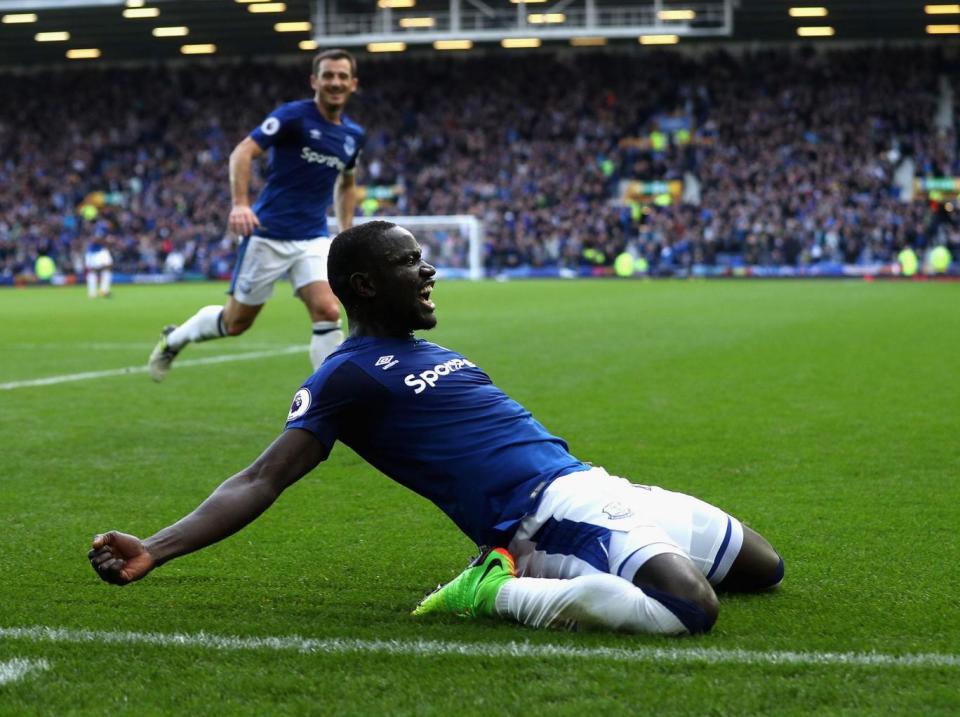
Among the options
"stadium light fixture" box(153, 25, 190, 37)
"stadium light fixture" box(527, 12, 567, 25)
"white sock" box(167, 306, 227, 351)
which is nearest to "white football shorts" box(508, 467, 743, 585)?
"white sock" box(167, 306, 227, 351)

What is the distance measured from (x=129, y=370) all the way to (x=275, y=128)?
14.5 ft

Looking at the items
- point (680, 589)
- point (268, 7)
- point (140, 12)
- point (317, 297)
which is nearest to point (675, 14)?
point (268, 7)

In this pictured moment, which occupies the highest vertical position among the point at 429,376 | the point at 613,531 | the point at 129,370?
the point at 429,376

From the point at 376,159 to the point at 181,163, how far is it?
766 centimetres

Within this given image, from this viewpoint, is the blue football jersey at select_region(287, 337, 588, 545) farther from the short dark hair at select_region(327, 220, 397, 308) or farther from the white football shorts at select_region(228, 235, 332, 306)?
the white football shorts at select_region(228, 235, 332, 306)

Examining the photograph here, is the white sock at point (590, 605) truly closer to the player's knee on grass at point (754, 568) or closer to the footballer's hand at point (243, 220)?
the player's knee on grass at point (754, 568)

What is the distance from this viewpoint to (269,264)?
29.5 ft

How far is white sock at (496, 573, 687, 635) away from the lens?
3.56 m

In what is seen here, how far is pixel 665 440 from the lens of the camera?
302 inches

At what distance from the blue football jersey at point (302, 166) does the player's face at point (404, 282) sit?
506 centimetres

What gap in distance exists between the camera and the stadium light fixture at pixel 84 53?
49.4m

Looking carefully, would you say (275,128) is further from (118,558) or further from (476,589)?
(118,558)

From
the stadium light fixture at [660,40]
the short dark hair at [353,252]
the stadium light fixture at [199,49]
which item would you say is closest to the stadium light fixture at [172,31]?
the stadium light fixture at [199,49]

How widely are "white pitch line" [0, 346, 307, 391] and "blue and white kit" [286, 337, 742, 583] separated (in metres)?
7.57
